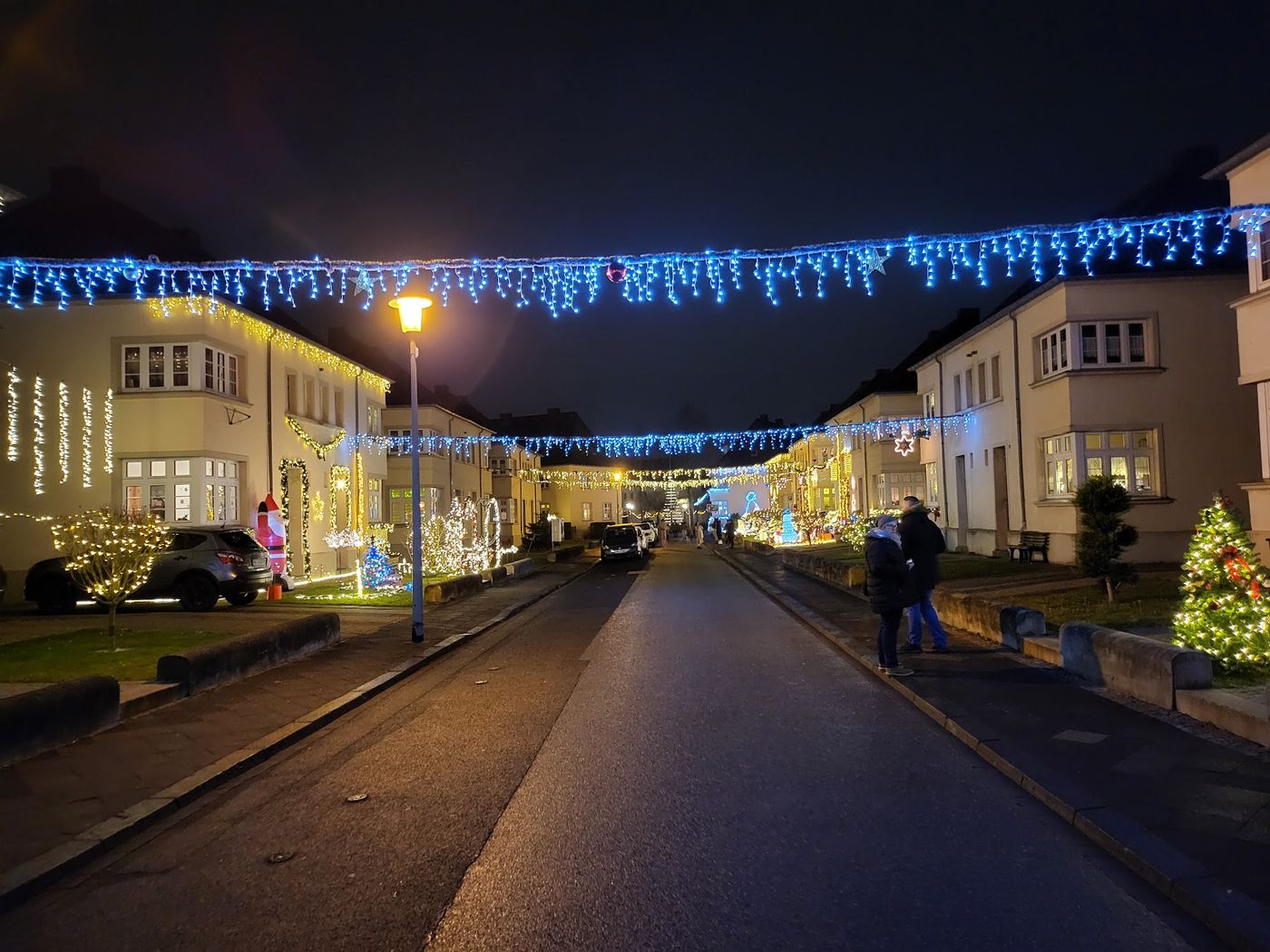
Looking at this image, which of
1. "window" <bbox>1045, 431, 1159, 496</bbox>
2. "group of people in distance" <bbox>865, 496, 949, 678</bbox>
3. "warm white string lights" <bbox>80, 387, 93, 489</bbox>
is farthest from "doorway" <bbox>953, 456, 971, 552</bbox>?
"warm white string lights" <bbox>80, 387, 93, 489</bbox>

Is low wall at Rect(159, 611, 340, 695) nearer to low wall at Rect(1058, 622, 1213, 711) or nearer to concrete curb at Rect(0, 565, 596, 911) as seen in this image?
concrete curb at Rect(0, 565, 596, 911)

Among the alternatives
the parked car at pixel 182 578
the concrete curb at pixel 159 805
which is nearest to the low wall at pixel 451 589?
the parked car at pixel 182 578

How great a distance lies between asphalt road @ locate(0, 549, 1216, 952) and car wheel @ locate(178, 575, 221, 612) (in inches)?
387

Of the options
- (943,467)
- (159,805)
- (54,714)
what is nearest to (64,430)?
(54,714)

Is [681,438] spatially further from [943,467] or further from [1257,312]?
[1257,312]

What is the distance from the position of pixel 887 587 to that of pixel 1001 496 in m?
16.2

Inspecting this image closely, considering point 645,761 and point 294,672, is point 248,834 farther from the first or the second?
point 294,672

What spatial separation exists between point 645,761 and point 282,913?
3038 millimetres

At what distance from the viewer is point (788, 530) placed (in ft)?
136

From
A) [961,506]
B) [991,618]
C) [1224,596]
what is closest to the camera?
[1224,596]

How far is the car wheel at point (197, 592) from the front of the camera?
56.7 ft

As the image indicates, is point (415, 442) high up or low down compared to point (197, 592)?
up

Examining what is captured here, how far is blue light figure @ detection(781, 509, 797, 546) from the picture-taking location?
41.3 meters

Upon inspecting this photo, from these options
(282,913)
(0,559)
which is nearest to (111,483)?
(0,559)
